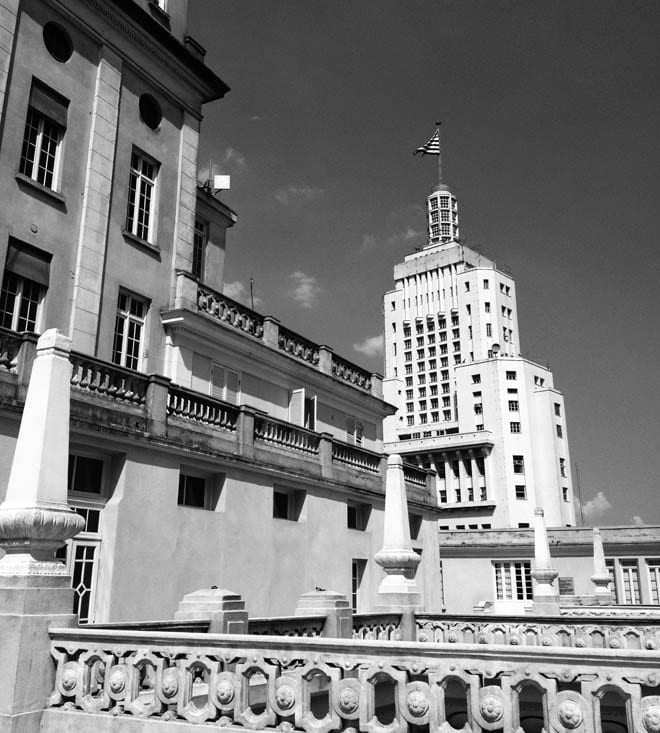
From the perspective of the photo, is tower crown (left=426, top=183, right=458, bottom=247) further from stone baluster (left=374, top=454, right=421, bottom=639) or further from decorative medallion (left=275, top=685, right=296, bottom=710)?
decorative medallion (left=275, top=685, right=296, bottom=710)

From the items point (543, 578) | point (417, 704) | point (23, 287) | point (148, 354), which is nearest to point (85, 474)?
point (23, 287)

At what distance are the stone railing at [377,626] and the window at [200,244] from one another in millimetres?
16282

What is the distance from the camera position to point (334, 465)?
78.0 ft

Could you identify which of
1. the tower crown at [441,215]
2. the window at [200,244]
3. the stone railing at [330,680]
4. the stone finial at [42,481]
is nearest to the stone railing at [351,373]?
the window at [200,244]

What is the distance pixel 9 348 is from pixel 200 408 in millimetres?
5518

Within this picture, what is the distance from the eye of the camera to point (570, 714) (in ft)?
17.3

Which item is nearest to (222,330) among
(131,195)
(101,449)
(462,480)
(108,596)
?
(131,195)

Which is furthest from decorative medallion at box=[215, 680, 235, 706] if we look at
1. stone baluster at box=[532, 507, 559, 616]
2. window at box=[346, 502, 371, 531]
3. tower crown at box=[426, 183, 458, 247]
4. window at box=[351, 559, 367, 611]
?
tower crown at box=[426, 183, 458, 247]

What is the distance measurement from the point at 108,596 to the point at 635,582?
35789 millimetres

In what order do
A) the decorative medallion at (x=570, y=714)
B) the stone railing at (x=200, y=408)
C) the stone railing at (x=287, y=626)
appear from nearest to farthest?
the decorative medallion at (x=570, y=714) → the stone railing at (x=287, y=626) → the stone railing at (x=200, y=408)

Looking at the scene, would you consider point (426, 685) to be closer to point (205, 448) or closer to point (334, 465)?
point (205, 448)

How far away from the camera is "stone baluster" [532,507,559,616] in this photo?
21859 mm

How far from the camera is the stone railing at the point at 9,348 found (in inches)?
557

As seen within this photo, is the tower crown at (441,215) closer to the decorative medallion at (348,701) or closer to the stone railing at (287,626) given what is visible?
the stone railing at (287,626)
